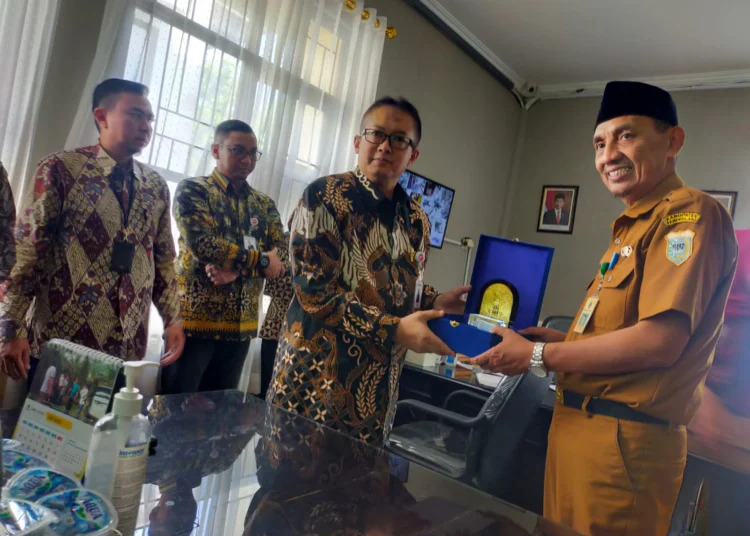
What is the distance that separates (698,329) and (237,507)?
1063 millimetres

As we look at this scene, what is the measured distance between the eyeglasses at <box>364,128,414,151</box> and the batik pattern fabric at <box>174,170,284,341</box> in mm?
1005

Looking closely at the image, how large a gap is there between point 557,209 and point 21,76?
4599 millimetres

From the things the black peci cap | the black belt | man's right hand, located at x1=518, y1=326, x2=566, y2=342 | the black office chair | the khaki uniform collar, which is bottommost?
the black office chair

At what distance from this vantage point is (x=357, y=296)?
1.27m

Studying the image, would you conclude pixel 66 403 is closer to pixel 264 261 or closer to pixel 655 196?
pixel 655 196

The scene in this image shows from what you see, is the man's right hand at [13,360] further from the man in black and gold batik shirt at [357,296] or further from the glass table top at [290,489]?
the man in black and gold batik shirt at [357,296]

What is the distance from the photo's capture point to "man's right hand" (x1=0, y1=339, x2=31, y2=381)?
1.51m

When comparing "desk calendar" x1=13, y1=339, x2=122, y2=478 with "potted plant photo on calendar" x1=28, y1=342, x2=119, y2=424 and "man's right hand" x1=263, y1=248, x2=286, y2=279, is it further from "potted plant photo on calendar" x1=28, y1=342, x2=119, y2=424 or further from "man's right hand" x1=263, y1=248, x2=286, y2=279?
"man's right hand" x1=263, y1=248, x2=286, y2=279

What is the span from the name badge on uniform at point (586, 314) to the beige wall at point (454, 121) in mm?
2999

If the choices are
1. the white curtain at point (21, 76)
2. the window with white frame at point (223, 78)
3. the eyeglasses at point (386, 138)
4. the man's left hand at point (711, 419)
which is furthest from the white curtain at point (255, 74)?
the man's left hand at point (711, 419)

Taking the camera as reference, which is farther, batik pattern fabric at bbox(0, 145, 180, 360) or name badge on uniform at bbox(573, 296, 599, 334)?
batik pattern fabric at bbox(0, 145, 180, 360)

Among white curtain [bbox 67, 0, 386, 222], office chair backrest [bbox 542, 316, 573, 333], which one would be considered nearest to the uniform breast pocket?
white curtain [bbox 67, 0, 386, 222]

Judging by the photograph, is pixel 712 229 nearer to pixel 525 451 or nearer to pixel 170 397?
pixel 170 397

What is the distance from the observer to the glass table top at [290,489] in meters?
0.68
